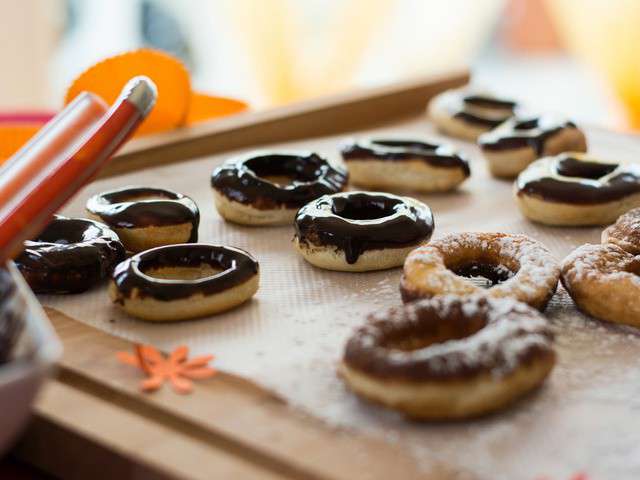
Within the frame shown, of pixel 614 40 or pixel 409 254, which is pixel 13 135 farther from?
pixel 614 40

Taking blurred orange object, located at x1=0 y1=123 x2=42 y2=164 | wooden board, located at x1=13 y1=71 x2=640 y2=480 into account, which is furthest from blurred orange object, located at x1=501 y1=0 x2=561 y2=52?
wooden board, located at x1=13 y1=71 x2=640 y2=480

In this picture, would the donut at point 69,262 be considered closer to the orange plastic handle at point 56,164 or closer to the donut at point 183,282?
the donut at point 183,282

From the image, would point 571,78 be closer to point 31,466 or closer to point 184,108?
point 184,108

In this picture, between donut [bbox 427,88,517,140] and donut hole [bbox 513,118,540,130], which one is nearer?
donut hole [bbox 513,118,540,130]

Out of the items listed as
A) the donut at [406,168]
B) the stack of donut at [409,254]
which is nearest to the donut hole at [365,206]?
the stack of donut at [409,254]

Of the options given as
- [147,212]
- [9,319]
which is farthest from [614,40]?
[9,319]

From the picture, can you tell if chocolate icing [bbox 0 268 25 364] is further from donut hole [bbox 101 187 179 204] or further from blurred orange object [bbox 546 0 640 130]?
blurred orange object [bbox 546 0 640 130]
